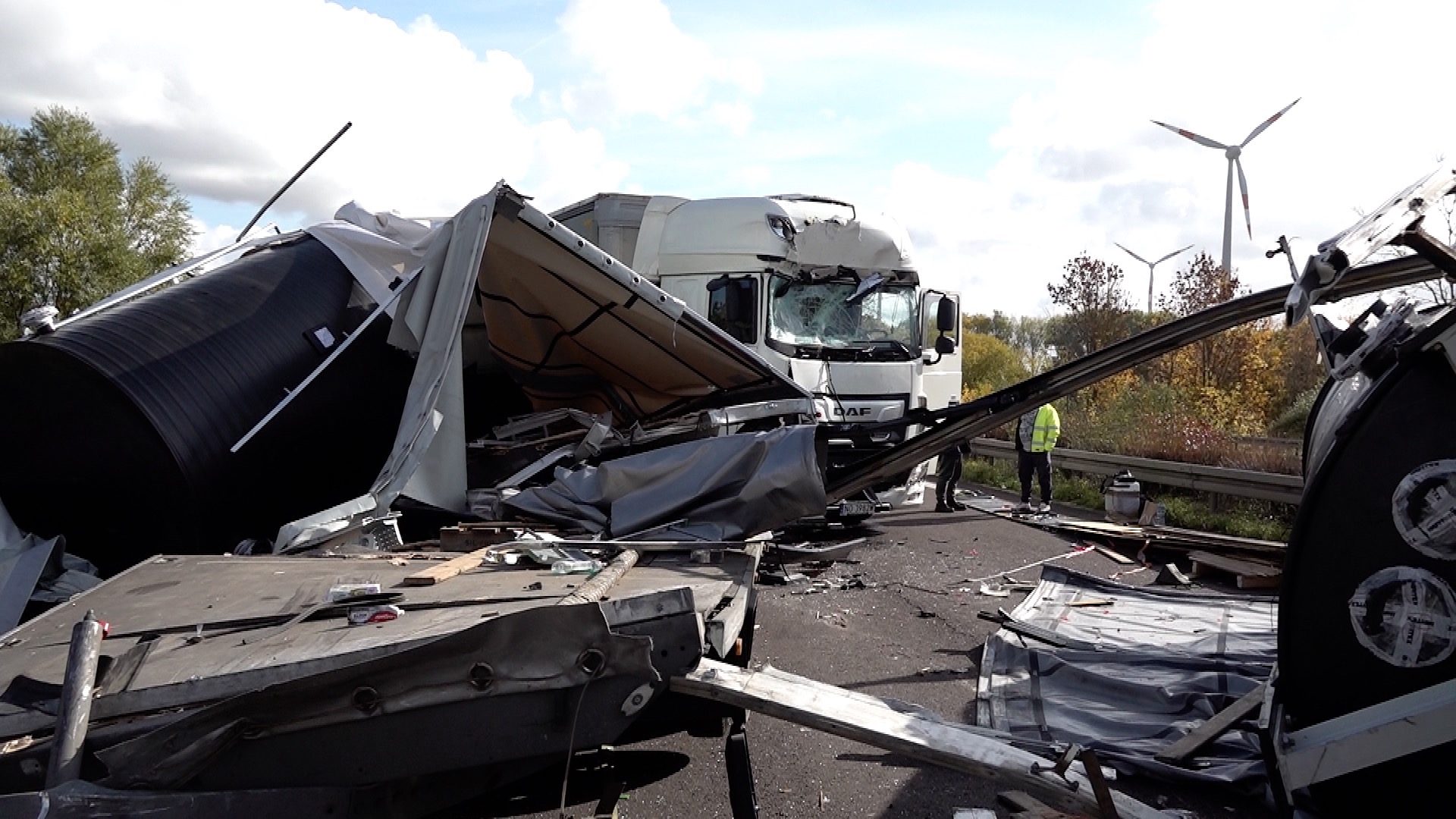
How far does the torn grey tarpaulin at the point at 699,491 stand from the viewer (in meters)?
4.98

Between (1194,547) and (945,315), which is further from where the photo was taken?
(945,315)

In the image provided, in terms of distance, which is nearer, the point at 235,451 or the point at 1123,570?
the point at 235,451

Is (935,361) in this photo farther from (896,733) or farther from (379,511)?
(896,733)

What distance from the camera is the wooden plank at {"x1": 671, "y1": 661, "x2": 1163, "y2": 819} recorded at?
2822 millimetres

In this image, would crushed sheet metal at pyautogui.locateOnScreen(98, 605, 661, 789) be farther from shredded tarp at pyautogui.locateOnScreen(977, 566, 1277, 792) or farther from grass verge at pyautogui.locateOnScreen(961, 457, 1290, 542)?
grass verge at pyautogui.locateOnScreen(961, 457, 1290, 542)

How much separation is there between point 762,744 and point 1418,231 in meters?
3.31

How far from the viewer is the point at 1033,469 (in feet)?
42.1

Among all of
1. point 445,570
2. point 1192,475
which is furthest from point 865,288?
point 445,570

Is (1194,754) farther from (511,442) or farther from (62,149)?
(62,149)

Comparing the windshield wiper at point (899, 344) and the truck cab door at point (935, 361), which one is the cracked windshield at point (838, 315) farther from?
the truck cab door at point (935, 361)

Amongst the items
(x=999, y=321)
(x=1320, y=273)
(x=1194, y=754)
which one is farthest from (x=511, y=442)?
(x=999, y=321)

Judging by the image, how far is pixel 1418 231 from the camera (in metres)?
2.79

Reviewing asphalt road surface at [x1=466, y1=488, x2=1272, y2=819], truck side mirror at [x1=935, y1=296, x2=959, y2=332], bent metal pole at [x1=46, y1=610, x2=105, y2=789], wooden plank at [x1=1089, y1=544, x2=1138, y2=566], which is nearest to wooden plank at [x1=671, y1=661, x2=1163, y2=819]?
asphalt road surface at [x1=466, y1=488, x2=1272, y2=819]

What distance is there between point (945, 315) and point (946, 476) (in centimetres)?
238
